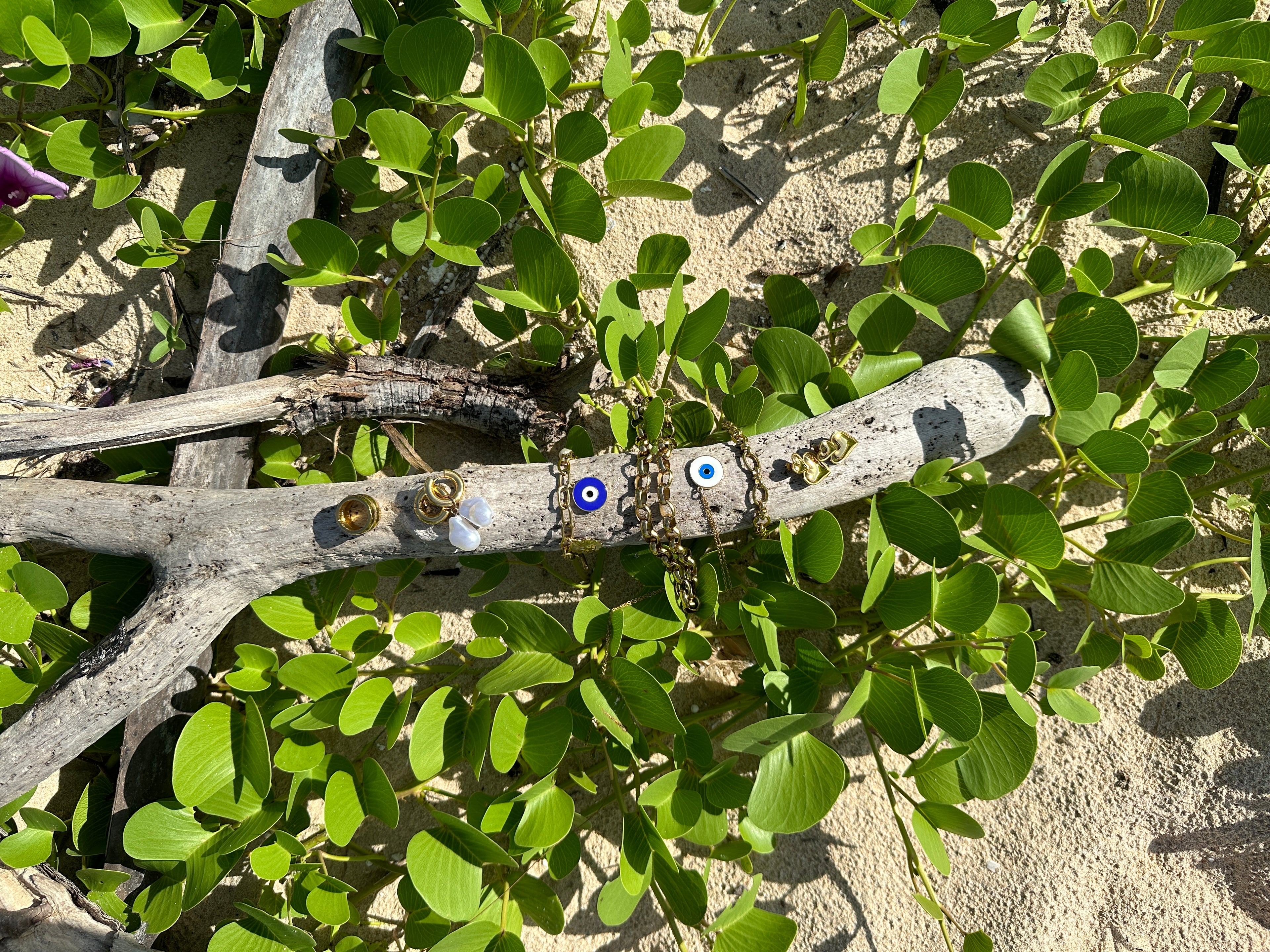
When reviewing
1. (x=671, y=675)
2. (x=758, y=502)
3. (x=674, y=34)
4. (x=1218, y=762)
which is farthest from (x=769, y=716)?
(x=674, y=34)

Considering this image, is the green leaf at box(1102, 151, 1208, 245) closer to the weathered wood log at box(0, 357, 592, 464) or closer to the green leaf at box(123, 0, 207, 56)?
the weathered wood log at box(0, 357, 592, 464)

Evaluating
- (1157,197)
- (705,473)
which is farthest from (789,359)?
(1157,197)

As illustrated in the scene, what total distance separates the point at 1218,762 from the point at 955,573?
0.66 m

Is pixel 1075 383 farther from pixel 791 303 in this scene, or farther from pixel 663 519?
pixel 663 519

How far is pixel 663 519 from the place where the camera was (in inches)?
43.5

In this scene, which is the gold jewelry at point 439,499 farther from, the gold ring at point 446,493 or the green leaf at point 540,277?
the green leaf at point 540,277

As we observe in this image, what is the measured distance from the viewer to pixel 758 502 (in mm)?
1103

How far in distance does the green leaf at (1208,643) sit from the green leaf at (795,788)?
58 cm

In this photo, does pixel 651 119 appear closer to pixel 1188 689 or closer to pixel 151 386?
pixel 151 386

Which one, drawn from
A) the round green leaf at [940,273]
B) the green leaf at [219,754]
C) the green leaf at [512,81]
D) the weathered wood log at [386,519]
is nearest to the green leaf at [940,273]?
the round green leaf at [940,273]

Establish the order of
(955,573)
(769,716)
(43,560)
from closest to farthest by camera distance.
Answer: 1. (955,573)
2. (769,716)
3. (43,560)

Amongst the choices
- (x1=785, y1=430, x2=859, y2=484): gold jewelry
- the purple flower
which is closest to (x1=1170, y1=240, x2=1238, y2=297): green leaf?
(x1=785, y1=430, x2=859, y2=484): gold jewelry

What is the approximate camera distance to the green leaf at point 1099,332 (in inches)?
41.9

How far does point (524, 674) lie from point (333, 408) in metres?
0.55
